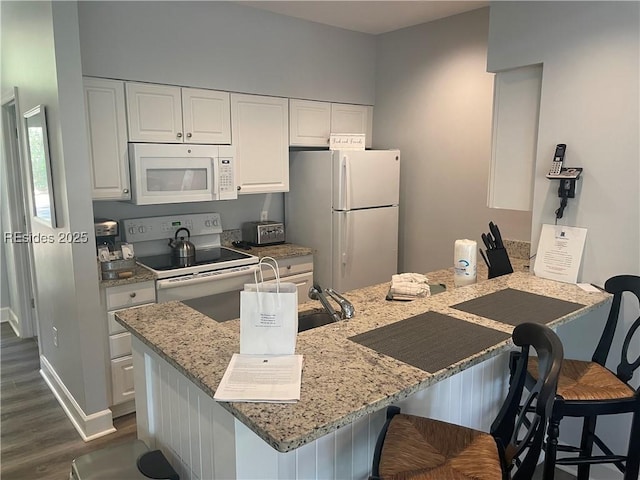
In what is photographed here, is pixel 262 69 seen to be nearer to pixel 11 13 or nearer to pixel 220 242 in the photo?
pixel 220 242

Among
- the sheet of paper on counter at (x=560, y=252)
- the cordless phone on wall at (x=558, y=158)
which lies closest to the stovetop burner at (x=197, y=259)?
the sheet of paper on counter at (x=560, y=252)

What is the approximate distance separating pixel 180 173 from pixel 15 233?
199 centimetres

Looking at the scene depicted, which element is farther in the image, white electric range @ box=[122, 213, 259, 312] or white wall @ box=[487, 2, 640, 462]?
white electric range @ box=[122, 213, 259, 312]

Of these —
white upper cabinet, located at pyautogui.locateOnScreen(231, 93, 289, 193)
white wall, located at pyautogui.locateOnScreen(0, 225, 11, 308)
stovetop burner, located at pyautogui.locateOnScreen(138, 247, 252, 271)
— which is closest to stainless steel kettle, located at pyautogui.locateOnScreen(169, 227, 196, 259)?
stovetop burner, located at pyautogui.locateOnScreen(138, 247, 252, 271)

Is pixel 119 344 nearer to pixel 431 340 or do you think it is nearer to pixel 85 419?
pixel 85 419

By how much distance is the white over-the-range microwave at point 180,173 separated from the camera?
120 inches

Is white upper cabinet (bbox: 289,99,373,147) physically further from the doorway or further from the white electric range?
the doorway

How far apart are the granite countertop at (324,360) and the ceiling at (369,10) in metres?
2.22

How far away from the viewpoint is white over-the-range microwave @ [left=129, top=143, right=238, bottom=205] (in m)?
3.05

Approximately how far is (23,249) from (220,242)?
1.77 m

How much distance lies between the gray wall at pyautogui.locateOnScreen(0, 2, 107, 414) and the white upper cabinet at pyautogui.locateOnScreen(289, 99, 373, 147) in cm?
170

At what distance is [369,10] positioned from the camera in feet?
11.5

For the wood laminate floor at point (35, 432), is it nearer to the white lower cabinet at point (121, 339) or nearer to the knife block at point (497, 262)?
the white lower cabinet at point (121, 339)

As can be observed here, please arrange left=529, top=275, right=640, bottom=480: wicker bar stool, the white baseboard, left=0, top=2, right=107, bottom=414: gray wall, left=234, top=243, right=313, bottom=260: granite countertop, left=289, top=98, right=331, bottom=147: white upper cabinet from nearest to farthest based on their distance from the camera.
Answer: left=529, top=275, right=640, bottom=480: wicker bar stool, left=0, top=2, right=107, bottom=414: gray wall, the white baseboard, left=234, top=243, right=313, bottom=260: granite countertop, left=289, top=98, right=331, bottom=147: white upper cabinet
